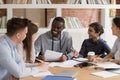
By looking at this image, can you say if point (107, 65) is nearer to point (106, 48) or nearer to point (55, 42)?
point (106, 48)

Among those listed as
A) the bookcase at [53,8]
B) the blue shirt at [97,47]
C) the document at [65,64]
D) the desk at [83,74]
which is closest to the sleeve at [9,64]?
the desk at [83,74]

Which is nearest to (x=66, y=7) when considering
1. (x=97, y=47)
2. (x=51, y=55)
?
(x=97, y=47)

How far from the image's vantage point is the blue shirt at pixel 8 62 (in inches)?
76.8

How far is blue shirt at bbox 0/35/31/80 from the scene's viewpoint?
1.95m

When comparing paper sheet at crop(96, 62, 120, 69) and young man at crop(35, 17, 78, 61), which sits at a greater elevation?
young man at crop(35, 17, 78, 61)

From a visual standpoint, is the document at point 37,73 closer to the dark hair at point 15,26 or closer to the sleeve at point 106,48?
the dark hair at point 15,26

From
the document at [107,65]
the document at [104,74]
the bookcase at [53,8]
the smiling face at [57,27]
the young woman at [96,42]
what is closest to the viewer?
the document at [104,74]

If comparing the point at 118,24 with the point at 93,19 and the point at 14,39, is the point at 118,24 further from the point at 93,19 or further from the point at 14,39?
the point at 93,19

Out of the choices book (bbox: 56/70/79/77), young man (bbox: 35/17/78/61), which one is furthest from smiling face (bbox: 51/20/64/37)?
book (bbox: 56/70/79/77)

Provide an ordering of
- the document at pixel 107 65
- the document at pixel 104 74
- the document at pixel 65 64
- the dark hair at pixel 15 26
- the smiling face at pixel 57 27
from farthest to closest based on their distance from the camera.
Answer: the smiling face at pixel 57 27, the document at pixel 65 64, the document at pixel 107 65, the document at pixel 104 74, the dark hair at pixel 15 26

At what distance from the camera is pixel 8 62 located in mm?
1942

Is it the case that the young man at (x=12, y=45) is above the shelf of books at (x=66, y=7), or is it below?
below

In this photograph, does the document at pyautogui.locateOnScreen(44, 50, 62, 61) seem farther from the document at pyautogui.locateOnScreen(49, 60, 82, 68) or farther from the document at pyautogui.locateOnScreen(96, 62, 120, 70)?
the document at pyautogui.locateOnScreen(96, 62, 120, 70)

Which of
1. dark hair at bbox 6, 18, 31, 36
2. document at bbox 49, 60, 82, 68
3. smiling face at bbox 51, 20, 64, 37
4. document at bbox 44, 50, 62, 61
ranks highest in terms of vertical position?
dark hair at bbox 6, 18, 31, 36
